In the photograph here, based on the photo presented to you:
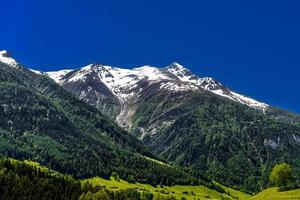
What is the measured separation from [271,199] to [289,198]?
349 inches

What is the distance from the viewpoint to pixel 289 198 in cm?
19075

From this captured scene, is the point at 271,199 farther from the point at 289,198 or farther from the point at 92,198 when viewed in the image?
the point at 92,198

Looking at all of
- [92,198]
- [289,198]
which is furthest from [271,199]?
[92,198]

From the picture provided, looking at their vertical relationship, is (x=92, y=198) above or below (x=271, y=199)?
below

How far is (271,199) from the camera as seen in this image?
197750 millimetres

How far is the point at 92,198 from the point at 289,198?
250 feet

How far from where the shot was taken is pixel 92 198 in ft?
656

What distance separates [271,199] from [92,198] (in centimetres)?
7061

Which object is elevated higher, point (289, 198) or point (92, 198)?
point (289, 198)
